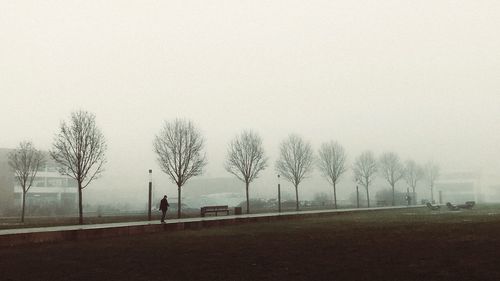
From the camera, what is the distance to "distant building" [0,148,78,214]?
75.5 metres

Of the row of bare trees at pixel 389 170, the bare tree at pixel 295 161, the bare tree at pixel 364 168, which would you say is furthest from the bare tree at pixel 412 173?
the bare tree at pixel 295 161

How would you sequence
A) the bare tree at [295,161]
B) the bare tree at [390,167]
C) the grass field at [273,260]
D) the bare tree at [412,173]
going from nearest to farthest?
the grass field at [273,260] < the bare tree at [295,161] < the bare tree at [390,167] < the bare tree at [412,173]

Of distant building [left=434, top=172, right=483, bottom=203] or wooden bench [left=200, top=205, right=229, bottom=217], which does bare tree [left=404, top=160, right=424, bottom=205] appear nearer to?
distant building [left=434, top=172, right=483, bottom=203]

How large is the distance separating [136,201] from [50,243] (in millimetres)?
125672

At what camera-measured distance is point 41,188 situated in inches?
3302

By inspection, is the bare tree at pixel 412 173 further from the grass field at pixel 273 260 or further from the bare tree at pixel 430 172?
the grass field at pixel 273 260

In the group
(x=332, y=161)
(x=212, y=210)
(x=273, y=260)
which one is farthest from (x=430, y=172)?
(x=273, y=260)

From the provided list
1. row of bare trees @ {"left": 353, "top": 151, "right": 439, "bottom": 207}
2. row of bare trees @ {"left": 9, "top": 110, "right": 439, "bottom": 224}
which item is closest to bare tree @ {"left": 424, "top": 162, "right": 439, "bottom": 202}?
row of bare trees @ {"left": 353, "top": 151, "right": 439, "bottom": 207}

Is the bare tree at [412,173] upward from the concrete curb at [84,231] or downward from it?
upward

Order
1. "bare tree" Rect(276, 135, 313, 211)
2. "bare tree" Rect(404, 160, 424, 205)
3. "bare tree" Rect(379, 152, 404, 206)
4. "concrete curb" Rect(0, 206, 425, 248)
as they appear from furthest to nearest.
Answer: "bare tree" Rect(404, 160, 424, 205) < "bare tree" Rect(379, 152, 404, 206) < "bare tree" Rect(276, 135, 313, 211) < "concrete curb" Rect(0, 206, 425, 248)

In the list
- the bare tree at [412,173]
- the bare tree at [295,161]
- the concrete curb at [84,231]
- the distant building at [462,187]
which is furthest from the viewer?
the distant building at [462,187]

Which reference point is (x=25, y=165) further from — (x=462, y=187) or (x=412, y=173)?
(x=462, y=187)

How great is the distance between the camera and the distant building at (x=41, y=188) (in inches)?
2972

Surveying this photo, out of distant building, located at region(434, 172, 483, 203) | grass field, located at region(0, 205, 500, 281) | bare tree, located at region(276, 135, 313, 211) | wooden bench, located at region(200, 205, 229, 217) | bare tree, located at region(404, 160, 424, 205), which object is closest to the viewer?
grass field, located at region(0, 205, 500, 281)
